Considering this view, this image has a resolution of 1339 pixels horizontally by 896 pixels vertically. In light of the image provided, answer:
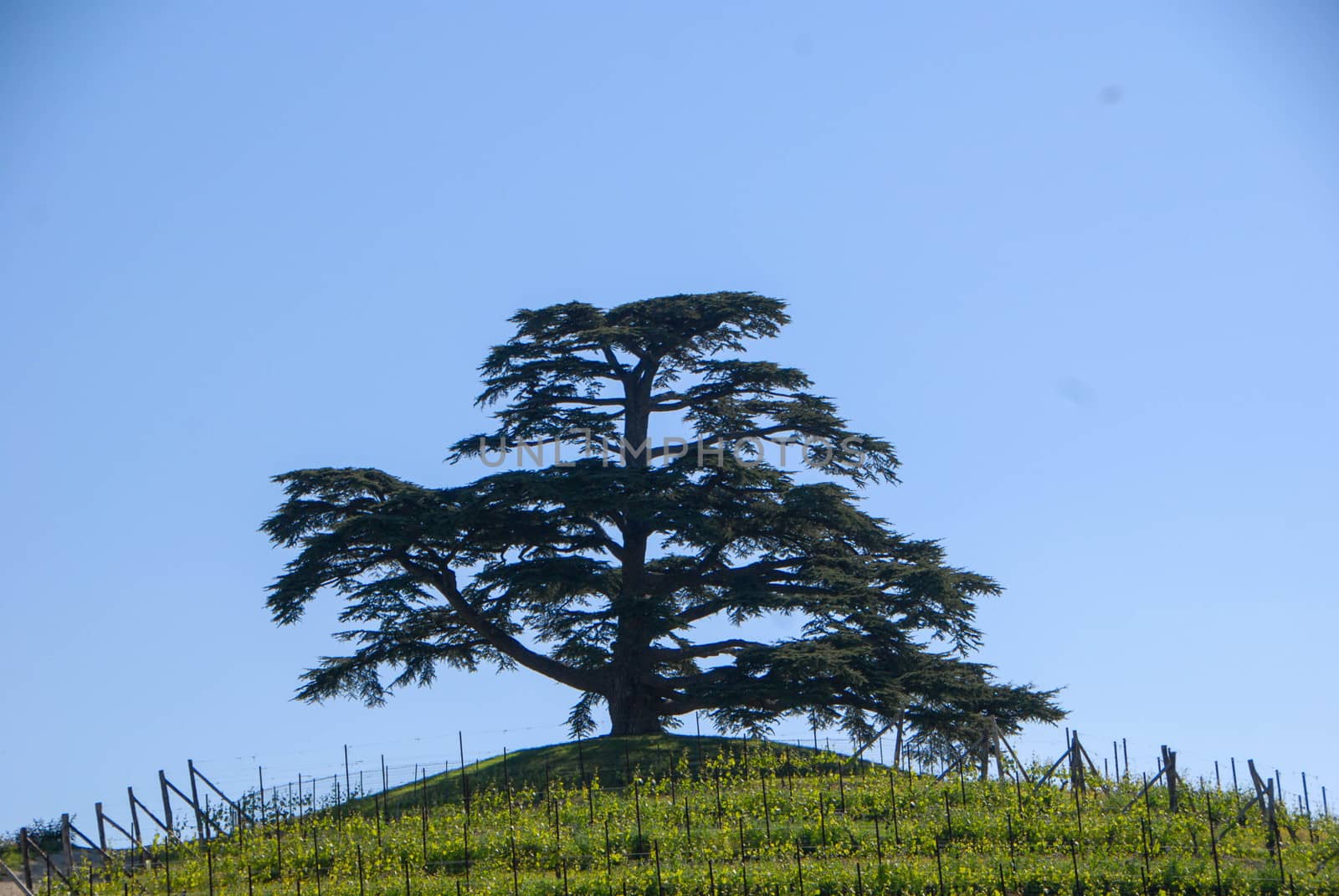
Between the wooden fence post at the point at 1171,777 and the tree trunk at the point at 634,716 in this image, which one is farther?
the tree trunk at the point at 634,716

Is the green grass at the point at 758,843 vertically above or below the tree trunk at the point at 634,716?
below

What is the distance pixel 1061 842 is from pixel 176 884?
14460mm

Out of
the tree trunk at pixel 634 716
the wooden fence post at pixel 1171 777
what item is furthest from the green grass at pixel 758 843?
the tree trunk at pixel 634 716

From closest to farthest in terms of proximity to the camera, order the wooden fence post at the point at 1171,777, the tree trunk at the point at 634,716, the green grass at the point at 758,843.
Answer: the green grass at the point at 758,843 → the wooden fence post at the point at 1171,777 → the tree trunk at the point at 634,716

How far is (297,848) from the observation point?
26188 mm

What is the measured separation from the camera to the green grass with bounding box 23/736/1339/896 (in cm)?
2308

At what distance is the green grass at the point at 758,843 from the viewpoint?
23078 mm

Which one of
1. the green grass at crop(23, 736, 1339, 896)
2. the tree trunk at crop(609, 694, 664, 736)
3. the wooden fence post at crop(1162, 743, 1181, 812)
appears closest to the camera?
the green grass at crop(23, 736, 1339, 896)

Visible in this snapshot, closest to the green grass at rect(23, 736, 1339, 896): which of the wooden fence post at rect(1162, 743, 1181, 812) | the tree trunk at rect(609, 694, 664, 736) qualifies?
the wooden fence post at rect(1162, 743, 1181, 812)

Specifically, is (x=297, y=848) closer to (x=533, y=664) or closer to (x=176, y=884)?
(x=176, y=884)

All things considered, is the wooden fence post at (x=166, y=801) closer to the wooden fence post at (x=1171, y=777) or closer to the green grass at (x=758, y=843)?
the green grass at (x=758, y=843)

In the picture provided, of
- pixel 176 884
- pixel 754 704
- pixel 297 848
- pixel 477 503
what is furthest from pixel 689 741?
pixel 176 884

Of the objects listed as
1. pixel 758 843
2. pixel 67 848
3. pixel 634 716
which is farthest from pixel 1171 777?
pixel 67 848

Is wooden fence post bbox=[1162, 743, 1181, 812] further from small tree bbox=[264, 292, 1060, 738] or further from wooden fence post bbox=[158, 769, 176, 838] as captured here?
wooden fence post bbox=[158, 769, 176, 838]
